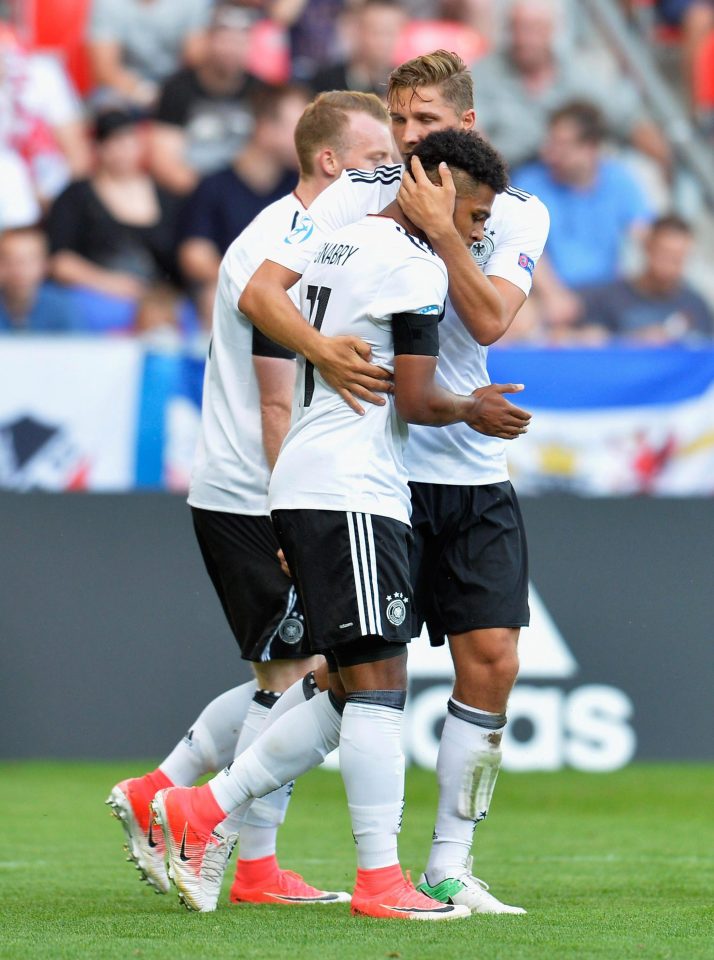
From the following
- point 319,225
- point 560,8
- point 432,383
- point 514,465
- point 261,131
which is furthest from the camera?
point 560,8

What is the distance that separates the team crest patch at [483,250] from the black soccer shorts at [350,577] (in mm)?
789

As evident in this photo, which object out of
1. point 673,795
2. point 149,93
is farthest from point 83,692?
point 149,93

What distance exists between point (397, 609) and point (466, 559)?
462 mm

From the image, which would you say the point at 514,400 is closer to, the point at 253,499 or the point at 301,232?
the point at 253,499

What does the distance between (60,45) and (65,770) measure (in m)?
5.68

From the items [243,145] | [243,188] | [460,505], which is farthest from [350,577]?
[243,145]

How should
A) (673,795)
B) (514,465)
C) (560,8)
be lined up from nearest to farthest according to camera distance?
(673,795), (514,465), (560,8)

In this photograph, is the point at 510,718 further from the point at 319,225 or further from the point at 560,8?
the point at 560,8

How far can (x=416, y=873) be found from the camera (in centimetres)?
498

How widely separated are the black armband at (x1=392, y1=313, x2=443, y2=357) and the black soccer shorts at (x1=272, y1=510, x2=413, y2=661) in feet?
1.37

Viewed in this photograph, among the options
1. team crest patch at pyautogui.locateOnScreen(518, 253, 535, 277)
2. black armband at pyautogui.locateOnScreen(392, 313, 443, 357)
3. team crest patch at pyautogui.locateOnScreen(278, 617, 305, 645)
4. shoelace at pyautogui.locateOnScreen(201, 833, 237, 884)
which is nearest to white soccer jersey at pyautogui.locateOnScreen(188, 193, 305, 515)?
team crest patch at pyautogui.locateOnScreen(278, 617, 305, 645)

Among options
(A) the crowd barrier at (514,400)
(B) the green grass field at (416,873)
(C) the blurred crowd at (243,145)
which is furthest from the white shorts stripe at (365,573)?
(C) the blurred crowd at (243,145)

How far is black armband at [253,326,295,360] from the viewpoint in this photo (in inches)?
181

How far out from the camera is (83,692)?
25.0ft
